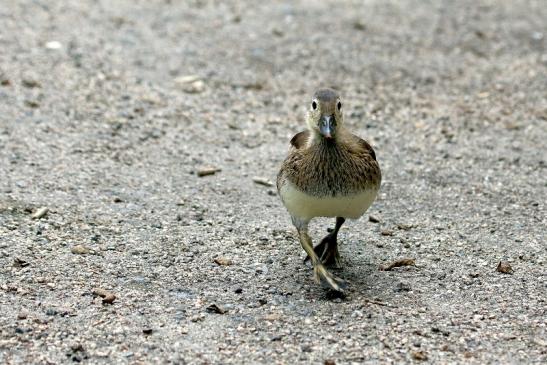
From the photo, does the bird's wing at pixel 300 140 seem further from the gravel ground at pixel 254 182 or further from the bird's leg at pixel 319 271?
the gravel ground at pixel 254 182

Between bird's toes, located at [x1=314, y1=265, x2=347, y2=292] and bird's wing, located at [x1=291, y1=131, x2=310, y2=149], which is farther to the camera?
bird's wing, located at [x1=291, y1=131, x2=310, y2=149]

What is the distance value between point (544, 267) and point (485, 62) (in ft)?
14.2

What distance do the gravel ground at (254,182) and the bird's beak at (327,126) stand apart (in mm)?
919

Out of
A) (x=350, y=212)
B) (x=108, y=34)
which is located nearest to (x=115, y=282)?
(x=350, y=212)

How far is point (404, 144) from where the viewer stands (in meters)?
7.78

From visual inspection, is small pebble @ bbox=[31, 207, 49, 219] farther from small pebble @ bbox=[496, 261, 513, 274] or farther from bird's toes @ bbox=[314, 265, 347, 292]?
small pebble @ bbox=[496, 261, 513, 274]

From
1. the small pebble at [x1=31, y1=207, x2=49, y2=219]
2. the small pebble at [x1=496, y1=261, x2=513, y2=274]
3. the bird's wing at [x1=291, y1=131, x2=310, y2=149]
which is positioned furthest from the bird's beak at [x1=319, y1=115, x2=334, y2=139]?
the small pebble at [x1=31, y1=207, x2=49, y2=219]

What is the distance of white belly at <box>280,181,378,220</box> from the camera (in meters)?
5.09

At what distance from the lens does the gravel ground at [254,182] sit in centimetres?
471

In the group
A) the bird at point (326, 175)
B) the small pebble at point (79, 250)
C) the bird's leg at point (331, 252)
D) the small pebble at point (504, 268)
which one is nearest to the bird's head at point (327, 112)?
the bird at point (326, 175)

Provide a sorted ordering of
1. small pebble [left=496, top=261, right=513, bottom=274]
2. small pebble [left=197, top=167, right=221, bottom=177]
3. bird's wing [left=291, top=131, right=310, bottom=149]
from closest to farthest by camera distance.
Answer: bird's wing [left=291, top=131, right=310, bottom=149] < small pebble [left=496, top=261, right=513, bottom=274] < small pebble [left=197, top=167, right=221, bottom=177]

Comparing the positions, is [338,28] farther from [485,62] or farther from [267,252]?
[267,252]

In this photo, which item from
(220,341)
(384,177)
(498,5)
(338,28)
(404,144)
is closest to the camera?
(220,341)

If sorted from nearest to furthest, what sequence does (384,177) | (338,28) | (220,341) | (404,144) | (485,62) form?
(220,341)
(384,177)
(404,144)
(485,62)
(338,28)
